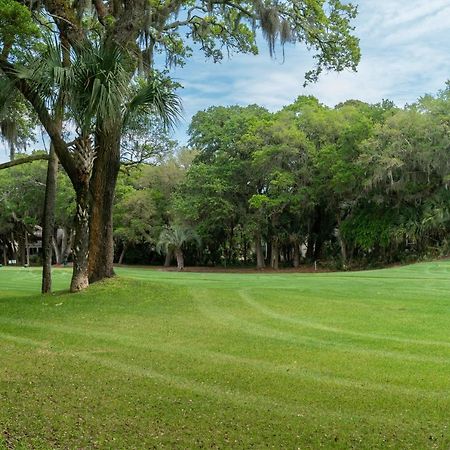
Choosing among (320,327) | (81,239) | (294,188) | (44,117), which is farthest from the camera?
(294,188)

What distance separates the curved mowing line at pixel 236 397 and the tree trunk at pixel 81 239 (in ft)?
17.6

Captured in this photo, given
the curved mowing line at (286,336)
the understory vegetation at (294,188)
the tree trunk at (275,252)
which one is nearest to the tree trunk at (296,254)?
the understory vegetation at (294,188)

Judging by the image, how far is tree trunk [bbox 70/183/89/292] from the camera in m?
11.6

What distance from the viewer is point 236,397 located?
4.84m

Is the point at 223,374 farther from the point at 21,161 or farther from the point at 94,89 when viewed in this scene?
the point at 21,161

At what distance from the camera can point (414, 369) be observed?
5.81 meters

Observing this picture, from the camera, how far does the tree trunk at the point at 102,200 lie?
11.7m

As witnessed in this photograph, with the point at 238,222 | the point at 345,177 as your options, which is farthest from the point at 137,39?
the point at 238,222

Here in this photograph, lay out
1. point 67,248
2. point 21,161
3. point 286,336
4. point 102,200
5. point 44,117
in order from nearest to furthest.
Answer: point 286,336, point 44,117, point 102,200, point 21,161, point 67,248

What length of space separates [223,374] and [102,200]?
23.0ft

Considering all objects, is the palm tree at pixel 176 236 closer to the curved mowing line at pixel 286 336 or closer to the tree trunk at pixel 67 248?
the tree trunk at pixel 67 248

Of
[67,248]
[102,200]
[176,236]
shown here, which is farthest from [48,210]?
[67,248]

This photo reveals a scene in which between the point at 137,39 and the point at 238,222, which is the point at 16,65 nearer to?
the point at 137,39

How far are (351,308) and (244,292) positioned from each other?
10.4 ft
